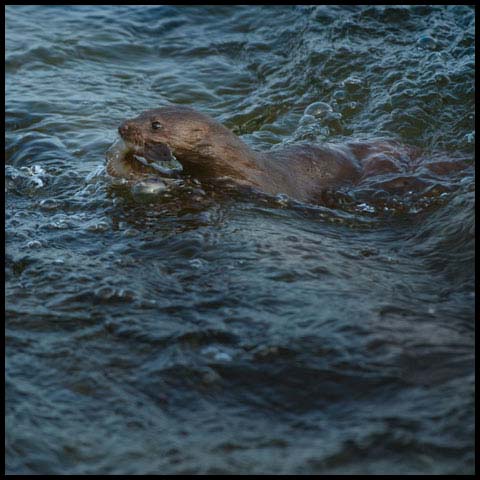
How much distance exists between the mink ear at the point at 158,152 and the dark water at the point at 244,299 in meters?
0.29

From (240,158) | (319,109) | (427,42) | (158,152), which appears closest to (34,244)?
(158,152)

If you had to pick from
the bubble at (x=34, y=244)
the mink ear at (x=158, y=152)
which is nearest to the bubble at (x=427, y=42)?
the mink ear at (x=158, y=152)

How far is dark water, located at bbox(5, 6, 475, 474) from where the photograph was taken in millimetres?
3117

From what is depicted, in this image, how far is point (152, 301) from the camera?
4.10 meters

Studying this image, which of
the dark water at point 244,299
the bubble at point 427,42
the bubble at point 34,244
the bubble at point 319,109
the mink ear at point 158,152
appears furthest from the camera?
the bubble at point 427,42

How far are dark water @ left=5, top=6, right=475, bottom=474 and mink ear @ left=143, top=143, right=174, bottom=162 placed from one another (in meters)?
0.29

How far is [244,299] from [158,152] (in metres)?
1.41

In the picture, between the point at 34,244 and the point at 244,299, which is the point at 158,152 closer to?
the point at 34,244

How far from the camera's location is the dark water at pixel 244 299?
3117 mm

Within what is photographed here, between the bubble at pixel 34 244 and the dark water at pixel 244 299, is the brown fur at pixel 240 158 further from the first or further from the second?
the bubble at pixel 34 244

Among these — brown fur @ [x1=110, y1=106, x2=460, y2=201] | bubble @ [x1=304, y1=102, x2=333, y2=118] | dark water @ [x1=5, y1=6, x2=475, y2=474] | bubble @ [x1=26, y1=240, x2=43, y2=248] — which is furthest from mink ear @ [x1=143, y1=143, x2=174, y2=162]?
bubble @ [x1=304, y1=102, x2=333, y2=118]

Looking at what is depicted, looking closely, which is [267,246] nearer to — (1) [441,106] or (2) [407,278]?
(2) [407,278]

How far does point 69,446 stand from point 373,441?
1050mm

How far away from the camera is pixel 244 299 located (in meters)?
4.06
